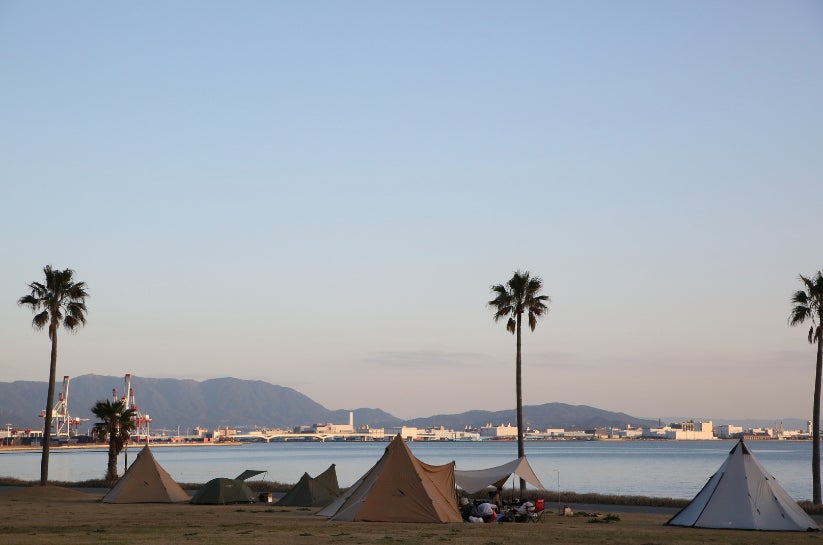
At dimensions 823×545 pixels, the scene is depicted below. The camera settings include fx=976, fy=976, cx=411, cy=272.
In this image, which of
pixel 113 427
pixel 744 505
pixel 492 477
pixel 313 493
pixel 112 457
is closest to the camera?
pixel 744 505

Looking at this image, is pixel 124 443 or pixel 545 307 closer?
pixel 545 307

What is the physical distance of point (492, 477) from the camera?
1646 inches

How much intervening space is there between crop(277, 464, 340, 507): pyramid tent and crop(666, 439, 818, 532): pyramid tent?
58.6 ft

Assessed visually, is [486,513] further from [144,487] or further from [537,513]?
[144,487]

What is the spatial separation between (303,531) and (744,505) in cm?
Result: 1413

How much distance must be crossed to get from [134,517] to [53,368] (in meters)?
24.6

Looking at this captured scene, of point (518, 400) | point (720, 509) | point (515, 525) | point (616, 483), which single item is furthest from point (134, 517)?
point (616, 483)

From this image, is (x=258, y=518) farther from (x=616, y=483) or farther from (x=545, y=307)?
(x=616, y=483)

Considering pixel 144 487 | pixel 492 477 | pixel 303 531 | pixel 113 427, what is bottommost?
pixel 144 487

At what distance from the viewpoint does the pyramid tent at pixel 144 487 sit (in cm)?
4594

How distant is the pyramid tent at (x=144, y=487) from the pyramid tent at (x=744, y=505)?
2488 centimetres

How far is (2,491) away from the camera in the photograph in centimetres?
5488

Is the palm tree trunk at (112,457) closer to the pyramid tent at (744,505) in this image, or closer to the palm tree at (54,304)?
the palm tree at (54,304)

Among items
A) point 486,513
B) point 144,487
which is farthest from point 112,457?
point 486,513
